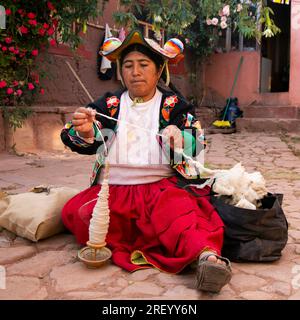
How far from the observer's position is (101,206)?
1.92 meters

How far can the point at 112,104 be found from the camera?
2328mm

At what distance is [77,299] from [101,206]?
442mm

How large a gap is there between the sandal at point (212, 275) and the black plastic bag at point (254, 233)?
1.36 ft

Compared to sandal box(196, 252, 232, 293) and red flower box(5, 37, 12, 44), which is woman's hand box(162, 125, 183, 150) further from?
red flower box(5, 37, 12, 44)

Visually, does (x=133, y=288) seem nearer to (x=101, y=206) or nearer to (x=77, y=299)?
(x=77, y=299)

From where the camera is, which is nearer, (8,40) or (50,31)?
(8,40)

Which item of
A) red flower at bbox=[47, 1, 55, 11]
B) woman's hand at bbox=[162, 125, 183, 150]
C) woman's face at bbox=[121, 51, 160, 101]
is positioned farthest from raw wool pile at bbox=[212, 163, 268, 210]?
red flower at bbox=[47, 1, 55, 11]

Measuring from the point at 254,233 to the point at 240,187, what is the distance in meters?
0.26

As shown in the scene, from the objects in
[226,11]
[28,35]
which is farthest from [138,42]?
[226,11]

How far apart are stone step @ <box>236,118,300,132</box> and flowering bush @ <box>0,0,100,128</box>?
201 inches

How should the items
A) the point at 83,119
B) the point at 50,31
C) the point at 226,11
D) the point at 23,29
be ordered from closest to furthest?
the point at 83,119
the point at 23,29
the point at 50,31
the point at 226,11

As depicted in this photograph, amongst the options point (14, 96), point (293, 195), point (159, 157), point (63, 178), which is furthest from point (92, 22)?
point (159, 157)

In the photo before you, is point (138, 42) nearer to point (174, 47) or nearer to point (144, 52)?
point (144, 52)

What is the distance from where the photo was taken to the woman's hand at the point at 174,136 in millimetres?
2074
